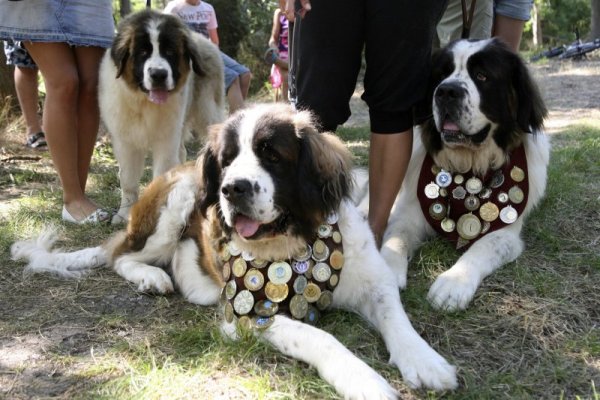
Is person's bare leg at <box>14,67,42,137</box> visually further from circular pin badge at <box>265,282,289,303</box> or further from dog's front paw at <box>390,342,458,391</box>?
dog's front paw at <box>390,342,458,391</box>

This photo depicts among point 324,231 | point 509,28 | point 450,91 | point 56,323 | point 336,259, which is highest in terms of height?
point 509,28

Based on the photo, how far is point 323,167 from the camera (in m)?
2.26

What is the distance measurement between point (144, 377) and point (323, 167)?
1.00 metres

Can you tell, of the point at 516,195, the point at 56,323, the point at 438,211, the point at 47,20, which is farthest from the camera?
the point at 47,20

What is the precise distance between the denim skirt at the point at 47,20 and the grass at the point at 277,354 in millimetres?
1277

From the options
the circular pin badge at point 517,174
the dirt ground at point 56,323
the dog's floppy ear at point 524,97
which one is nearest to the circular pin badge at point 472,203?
the circular pin badge at point 517,174

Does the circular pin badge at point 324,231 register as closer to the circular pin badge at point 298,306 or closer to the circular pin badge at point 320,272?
the circular pin badge at point 320,272

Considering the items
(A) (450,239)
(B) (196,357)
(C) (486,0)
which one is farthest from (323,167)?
(C) (486,0)

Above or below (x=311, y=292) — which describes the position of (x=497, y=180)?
above

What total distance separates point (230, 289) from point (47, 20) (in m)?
2.19

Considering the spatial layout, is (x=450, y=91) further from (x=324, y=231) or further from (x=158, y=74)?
(x=158, y=74)

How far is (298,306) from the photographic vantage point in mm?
2277

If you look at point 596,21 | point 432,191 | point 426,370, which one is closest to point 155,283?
point 426,370

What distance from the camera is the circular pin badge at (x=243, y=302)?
2.24 meters
